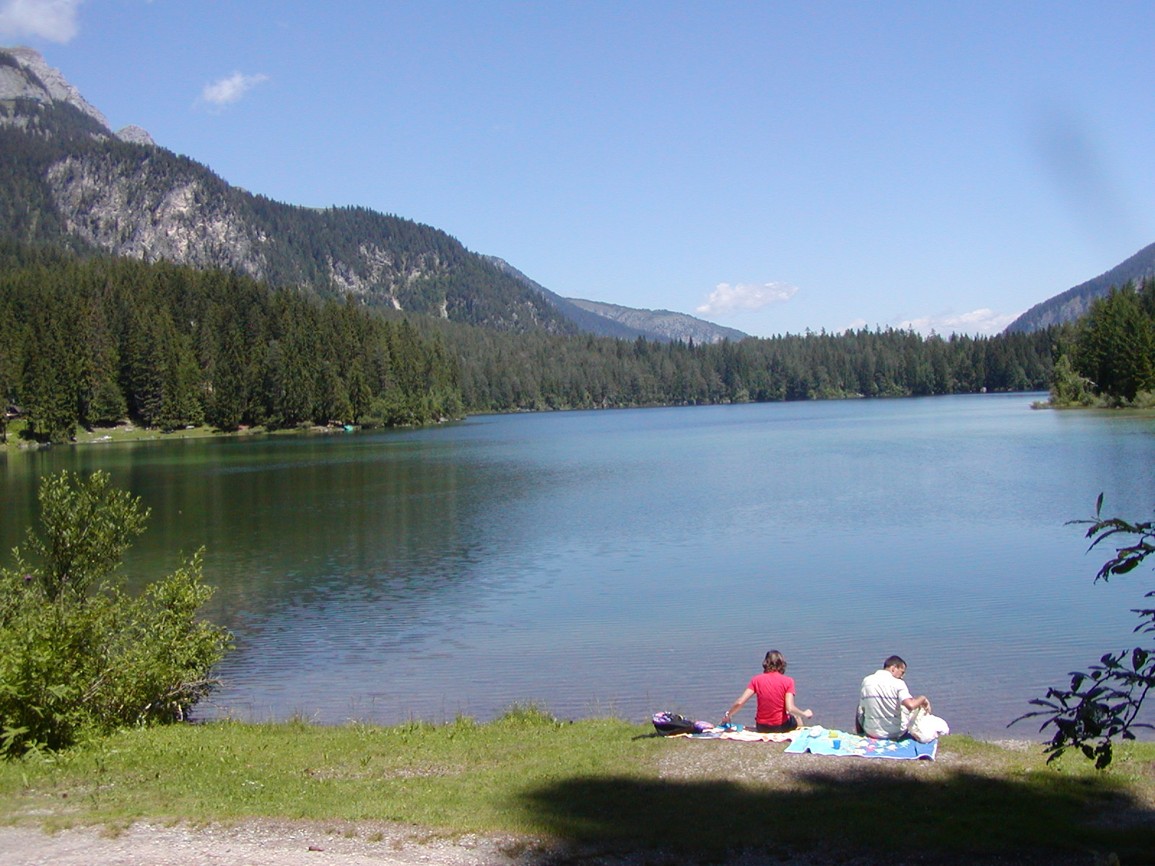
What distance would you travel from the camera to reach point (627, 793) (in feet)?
33.5

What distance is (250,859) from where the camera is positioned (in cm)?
796

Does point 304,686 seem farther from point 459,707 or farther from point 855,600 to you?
point 855,600

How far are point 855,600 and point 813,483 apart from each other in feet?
89.0

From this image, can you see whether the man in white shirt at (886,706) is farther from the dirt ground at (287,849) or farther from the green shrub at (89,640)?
the green shrub at (89,640)

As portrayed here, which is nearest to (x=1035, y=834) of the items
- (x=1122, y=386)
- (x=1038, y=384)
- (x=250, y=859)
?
(x=250, y=859)

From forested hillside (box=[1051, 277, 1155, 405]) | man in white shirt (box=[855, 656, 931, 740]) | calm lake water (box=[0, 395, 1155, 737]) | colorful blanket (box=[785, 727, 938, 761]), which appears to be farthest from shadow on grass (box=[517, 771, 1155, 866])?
forested hillside (box=[1051, 277, 1155, 405])

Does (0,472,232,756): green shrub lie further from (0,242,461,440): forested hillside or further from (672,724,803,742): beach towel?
(0,242,461,440): forested hillside

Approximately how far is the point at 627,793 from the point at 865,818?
2.31 m

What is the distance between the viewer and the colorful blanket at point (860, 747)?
1157 cm

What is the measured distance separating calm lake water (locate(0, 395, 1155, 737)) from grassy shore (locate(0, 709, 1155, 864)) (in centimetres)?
431

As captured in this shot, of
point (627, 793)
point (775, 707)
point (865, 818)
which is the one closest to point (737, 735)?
point (775, 707)

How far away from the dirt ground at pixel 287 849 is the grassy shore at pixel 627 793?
6.0 inches

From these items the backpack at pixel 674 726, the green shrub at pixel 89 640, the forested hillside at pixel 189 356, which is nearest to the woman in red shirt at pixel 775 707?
the backpack at pixel 674 726

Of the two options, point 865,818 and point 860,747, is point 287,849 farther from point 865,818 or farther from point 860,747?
point 860,747
